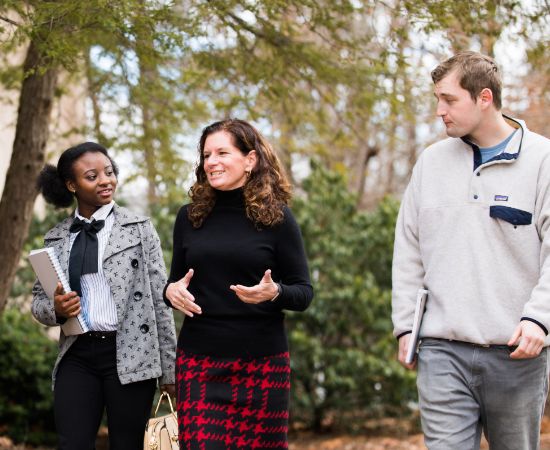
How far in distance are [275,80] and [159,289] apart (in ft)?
8.94

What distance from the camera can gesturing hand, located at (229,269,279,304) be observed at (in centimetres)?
407

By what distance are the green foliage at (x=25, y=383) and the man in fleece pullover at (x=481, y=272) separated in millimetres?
5641

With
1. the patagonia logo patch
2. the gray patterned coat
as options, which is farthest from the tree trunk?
the patagonia logo patch

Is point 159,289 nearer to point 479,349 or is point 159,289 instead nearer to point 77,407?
point 77,407

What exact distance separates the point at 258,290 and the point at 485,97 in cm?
128

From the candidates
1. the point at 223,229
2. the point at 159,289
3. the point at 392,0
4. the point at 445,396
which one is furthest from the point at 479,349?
the point at 392,0

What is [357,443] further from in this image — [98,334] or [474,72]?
[474,72]

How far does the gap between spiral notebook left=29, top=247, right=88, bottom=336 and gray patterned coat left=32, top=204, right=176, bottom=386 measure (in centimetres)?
6

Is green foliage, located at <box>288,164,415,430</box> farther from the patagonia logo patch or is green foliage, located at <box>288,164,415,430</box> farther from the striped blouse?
the patagonia logo patch

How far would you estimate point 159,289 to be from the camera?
489 cm

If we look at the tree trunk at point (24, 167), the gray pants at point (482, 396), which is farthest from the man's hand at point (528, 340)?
the tree trunk at point (24, 167)

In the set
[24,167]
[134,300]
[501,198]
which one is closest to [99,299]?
[134,300]

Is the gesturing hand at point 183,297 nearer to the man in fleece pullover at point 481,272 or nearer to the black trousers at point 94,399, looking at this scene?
the black trousers at point 94,399

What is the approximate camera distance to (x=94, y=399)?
183 inches
